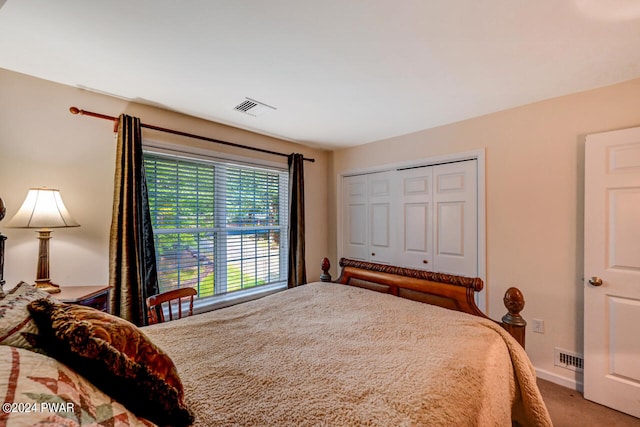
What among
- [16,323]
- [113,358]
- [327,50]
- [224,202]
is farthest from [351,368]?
[224,202]

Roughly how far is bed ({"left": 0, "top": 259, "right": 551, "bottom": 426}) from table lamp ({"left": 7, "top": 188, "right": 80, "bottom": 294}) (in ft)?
3.27

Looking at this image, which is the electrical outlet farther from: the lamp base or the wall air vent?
the lamp base

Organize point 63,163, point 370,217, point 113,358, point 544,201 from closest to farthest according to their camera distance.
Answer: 1. point 113,358
2. point 63,163
3. point 544,201
4. point 370,217

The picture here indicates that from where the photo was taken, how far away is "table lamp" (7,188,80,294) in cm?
167

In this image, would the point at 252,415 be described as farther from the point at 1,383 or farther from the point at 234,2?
the point at 234,2

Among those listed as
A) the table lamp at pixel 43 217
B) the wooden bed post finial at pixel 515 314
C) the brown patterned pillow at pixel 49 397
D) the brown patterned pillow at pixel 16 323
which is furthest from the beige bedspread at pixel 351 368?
the table lamp at pixel 43 217

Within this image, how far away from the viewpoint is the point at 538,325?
2.29 m

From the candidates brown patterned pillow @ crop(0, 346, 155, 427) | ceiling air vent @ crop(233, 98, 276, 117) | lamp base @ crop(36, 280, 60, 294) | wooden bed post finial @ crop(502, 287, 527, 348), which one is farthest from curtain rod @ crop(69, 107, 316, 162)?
wooden bed post finial @ crop(502, 287, 527, 348)

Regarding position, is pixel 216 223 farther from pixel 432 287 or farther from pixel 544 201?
pixel 544 201

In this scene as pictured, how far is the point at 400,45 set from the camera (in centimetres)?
155

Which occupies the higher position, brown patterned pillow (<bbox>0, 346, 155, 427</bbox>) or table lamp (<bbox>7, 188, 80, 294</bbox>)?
table lamp (<bbox>7, 188, 80, 294</bbox>)

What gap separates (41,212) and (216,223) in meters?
1.36

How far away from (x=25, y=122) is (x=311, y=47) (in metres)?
2.07

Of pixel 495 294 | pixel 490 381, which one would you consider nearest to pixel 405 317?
pixel 490 381
